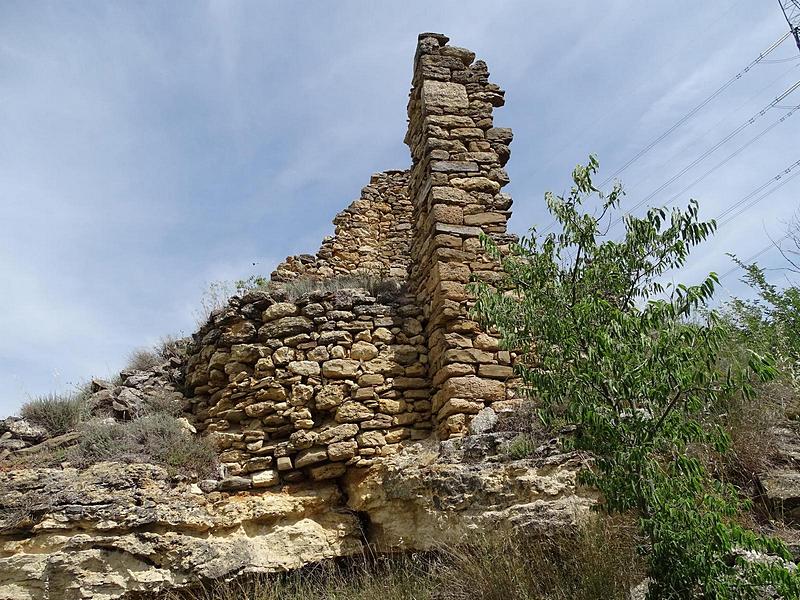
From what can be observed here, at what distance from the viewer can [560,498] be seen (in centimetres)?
523

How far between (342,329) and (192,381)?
1.85 meters

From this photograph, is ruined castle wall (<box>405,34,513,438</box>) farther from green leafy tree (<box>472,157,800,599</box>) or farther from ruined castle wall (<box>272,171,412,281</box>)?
ruined castle wall (<box>272,171,412,281</box>)

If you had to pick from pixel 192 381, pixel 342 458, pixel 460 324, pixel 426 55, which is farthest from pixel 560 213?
pixel 192 381

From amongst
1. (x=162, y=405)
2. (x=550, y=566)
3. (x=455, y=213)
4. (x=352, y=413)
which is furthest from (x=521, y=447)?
(x=162, y=405)

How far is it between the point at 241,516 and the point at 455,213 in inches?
143

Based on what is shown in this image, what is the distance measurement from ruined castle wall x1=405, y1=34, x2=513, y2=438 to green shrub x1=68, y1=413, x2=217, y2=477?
2.31 meters

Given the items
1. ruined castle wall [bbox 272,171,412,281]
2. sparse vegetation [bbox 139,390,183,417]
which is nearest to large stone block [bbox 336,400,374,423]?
sparse vegetation [bbox 139,390,183,417]

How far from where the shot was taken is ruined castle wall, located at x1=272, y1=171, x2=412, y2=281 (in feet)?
37.4

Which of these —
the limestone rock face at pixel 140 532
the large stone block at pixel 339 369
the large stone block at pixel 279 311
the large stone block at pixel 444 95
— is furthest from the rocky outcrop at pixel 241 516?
the large stone block at pixel 444 95

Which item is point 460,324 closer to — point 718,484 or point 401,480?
point 401,480

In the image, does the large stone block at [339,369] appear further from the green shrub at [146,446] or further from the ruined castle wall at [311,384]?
the green shrub at [146,446]

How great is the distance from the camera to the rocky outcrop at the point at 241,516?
5.36 meters

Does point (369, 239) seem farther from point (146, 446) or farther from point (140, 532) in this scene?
point (140, 532)

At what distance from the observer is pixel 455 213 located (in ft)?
23.7
